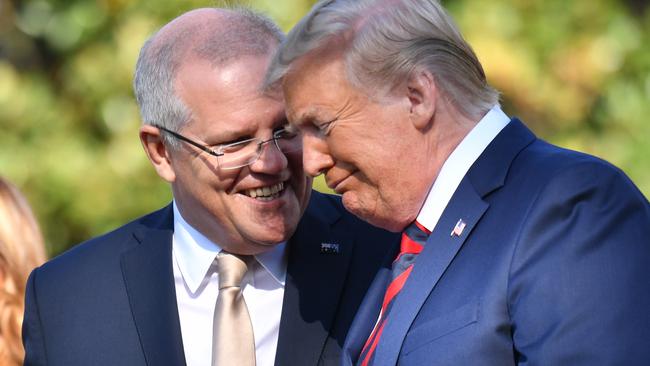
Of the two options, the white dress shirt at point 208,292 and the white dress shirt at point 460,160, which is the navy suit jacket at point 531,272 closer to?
the white dress shirt at point 460,160

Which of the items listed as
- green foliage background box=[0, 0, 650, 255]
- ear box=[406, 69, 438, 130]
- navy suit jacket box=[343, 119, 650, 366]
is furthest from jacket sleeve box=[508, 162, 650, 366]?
green foliage background box=[0, 0, 650, 255]

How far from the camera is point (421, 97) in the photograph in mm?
2406

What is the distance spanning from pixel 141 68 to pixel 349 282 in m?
0.92

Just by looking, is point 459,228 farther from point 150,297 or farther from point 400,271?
point 150,297

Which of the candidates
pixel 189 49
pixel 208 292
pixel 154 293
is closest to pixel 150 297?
pixel 154 293

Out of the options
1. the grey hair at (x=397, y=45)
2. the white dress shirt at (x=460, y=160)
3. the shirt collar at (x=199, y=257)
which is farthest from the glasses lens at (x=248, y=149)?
the white dress shirt at (x=460, y=160)

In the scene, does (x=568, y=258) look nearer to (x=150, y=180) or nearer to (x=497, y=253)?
(x=497, y=253)

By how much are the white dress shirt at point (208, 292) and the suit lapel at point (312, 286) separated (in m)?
0.06

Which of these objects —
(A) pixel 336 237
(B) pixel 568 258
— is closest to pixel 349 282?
(A) pixel 336 237

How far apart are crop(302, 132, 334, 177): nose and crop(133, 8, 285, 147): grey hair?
0.63 meters

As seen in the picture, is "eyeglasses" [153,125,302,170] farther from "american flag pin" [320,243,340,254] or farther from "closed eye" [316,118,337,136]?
"closed eye" [316,118,337,136]

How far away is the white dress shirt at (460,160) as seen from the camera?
96.7 inches

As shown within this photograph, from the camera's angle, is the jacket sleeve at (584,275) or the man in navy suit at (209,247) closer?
the jacket sleeve at (584,275)

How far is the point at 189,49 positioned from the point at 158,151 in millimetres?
→ 346
